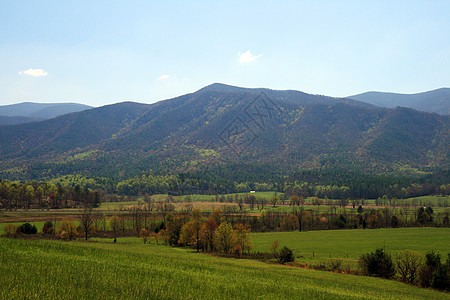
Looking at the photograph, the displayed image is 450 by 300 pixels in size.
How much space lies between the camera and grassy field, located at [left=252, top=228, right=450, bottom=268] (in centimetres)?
6172

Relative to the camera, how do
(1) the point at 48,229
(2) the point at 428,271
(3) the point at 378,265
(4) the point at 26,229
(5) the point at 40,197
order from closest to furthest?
1. (2) the point at 428,271
2. (3) the point at 378,265
3. (4) the point at 26,229
4. (1) the point at 48,229
5. (5) the point at 40,197

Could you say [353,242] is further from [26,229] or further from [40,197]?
[40,197]

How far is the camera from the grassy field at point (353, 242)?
202ft

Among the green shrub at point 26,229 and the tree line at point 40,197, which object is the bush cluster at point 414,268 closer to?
the green shrub at point 26,229

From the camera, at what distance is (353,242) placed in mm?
76250

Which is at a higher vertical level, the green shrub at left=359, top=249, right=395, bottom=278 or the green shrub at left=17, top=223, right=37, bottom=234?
the green shrub at left=359, top=249, right=395, bottom=278

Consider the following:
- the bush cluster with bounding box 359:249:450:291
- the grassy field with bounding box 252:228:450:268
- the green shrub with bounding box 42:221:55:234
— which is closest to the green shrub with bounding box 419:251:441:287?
the bush cluster with bounding box 359:249:450:291

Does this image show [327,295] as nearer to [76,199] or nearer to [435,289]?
[435,289]

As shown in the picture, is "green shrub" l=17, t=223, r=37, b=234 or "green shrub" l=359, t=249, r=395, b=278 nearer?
"green shrub" l=359, t=249, r=395, b=278

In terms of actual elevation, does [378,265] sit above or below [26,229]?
above

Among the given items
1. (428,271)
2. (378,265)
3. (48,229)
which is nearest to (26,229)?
(48,229)

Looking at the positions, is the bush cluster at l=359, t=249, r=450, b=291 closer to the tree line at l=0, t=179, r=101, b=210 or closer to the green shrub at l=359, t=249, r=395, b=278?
the green shrub at l=359, t=249, r=395, b=278

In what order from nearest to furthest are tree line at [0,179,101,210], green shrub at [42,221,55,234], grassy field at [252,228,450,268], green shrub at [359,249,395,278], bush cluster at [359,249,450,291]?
bush cluster at [359,249,450,291] → green shrub at [359,249,395,278] → grassy field at [252,228,450,268] → green shrub at [42,221,55,234] → tree line at [0,179,101,210]

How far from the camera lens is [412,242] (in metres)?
73.5
